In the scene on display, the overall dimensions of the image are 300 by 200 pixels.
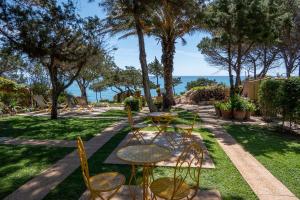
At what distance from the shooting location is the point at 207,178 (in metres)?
5.44

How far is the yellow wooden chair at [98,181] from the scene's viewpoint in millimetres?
3456

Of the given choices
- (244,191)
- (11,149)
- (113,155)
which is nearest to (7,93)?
(11,149)

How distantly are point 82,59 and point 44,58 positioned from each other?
5.73 feet

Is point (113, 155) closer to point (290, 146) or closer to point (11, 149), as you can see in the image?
point (11, 149)

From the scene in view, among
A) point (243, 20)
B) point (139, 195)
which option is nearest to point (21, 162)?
point (139, 195)

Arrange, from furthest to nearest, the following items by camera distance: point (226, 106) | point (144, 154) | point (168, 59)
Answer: point (168, 59)
point (226, 106)
point (144, 154)

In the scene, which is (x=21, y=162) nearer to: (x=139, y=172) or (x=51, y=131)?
(x=139, y=172)

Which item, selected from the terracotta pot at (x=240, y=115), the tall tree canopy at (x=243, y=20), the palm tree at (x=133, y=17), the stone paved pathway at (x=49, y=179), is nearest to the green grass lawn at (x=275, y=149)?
the terracotta pot at (x=240, y=115)

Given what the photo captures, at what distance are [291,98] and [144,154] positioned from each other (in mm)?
7683

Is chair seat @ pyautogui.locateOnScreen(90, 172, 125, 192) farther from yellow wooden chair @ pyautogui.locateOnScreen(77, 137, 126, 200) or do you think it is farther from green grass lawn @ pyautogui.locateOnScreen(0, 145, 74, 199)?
green grass lawn @ pyautogui.locateOnScreen(0, 145, 74, 199)

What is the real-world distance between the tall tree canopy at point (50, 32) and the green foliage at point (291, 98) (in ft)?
29.3

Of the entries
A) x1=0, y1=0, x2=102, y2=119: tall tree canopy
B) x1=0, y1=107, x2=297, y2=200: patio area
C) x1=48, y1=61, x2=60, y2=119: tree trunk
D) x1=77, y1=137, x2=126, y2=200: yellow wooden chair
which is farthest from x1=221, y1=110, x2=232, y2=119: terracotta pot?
x1=77, y1=137, x2=126, y2=200: yellow wooden chair

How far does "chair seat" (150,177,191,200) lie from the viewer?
345cm

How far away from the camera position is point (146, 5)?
43.1 ft
